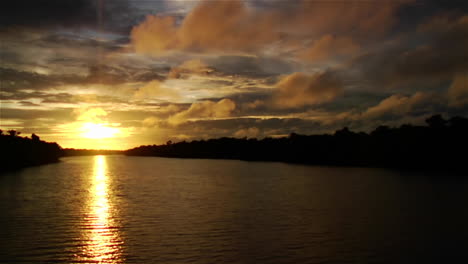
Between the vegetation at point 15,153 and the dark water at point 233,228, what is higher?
the vegetation at point 15,153

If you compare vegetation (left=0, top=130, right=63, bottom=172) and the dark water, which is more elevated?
vegetation (left=0, top=130, right=63, bottom=172)

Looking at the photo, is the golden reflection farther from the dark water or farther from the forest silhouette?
the forest silhouette

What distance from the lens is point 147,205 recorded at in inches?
1726

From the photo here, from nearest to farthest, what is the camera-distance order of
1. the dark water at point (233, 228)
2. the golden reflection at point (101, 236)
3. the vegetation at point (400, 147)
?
the golden reflection at point (101, 236) < the dark water at point (233, 228) < the vegetation at point (400, 147)

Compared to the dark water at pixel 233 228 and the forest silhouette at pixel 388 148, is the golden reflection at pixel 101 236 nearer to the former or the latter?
the dark water at pixel 233 228

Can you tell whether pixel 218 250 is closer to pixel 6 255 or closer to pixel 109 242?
pixel 109 242

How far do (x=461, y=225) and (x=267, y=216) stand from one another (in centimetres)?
1638

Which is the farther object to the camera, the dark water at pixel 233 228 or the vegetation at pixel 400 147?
the vegetation at pixel 400 147

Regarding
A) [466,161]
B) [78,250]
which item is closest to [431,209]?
[78,250]

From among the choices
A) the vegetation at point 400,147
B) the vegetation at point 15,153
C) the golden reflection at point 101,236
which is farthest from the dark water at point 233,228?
the vegetation at point 15,153

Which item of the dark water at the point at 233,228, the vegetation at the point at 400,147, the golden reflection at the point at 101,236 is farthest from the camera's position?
the vegetation at the point at 400,147

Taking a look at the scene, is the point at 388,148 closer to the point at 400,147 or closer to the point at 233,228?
the point at 400,147

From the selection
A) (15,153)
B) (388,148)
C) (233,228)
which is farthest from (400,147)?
(15,153)

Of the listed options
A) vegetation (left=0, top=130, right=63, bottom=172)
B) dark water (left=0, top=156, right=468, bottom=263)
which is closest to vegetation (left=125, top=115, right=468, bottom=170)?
dark water (left=0, top=156, right=468, bottom=263)
